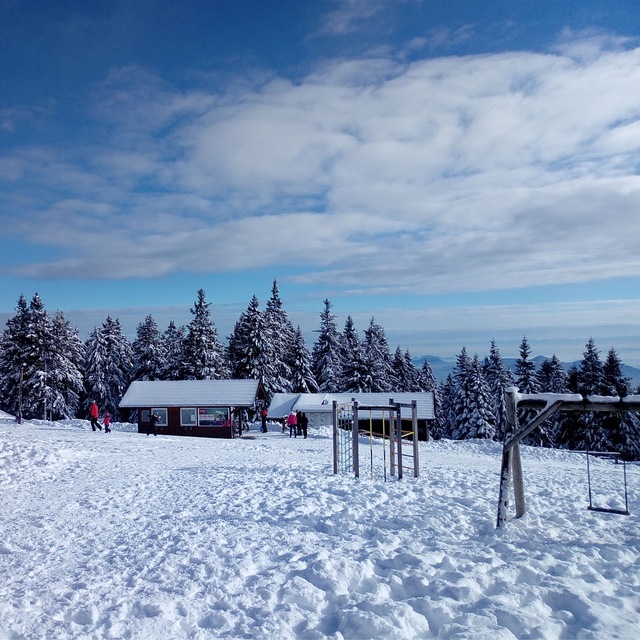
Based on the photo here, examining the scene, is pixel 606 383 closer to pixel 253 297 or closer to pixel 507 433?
pixel 253 297

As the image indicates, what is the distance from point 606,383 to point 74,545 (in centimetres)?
4457

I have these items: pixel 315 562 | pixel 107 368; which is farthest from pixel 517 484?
pixel 107 368

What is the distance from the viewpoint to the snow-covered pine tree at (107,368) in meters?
54.3

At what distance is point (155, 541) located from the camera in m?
8.27

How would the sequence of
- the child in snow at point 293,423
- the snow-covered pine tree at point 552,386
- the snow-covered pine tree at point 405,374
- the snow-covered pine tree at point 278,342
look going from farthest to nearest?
the snow-covered pine tree at point 405,374, the snow-covered pine tree at point 278,342, the snow-covered pine tree at point 552,386, the child in snow at point 293,423

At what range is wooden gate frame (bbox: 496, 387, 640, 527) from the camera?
8312 millimetres

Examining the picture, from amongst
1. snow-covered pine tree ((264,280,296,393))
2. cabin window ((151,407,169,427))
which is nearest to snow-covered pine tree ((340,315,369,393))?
snow-covered pine tree ((264,280,296,393))

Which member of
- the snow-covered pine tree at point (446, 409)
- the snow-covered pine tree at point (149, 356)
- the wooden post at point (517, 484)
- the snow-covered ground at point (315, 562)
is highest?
the snow-covered pine tree at point (149, 356)

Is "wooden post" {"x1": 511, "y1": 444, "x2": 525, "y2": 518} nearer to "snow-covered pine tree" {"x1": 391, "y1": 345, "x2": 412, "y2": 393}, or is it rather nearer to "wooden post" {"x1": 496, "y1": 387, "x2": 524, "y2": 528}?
"wooden post" {"x1": 496, "y1": 387, "x2": 524, "y2": 528}

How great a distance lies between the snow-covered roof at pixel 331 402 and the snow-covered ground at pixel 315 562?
2705 centimetres

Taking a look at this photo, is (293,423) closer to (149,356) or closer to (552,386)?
(149,356)

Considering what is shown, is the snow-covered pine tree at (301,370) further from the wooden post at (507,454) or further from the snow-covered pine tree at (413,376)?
the wooden post at (507,454)

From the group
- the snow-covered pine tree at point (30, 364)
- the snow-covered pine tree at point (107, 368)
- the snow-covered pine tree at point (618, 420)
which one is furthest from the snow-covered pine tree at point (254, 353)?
the snow-covered pine tree at point (618, 420)

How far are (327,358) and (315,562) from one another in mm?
50703
